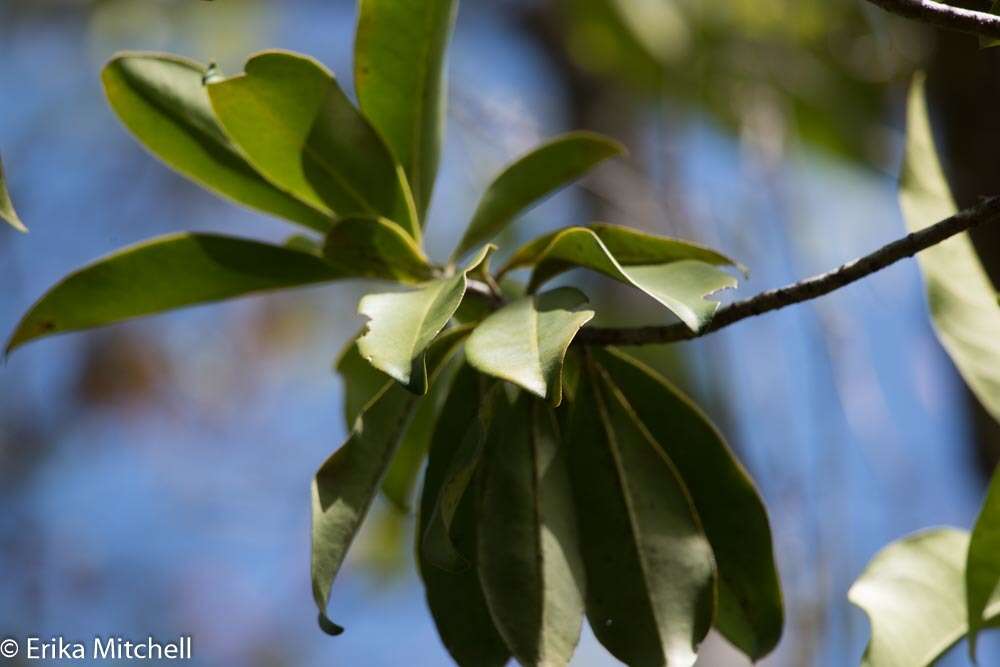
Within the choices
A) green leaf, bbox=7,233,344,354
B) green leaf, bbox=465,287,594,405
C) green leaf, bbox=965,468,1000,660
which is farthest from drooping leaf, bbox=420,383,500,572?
green leaf, bbox=965,468,1000,660

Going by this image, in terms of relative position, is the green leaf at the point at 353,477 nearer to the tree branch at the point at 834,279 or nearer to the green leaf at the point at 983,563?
the tree branch at the point at 834,279

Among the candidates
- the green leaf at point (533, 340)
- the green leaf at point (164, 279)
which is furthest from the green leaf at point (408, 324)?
the green leaf at point (164, 279)

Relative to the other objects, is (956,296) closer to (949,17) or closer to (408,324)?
(949,17)

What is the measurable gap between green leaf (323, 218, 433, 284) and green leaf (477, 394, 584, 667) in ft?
0.45

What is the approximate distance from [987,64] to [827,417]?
602 mm

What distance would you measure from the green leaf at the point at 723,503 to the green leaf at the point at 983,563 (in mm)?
142

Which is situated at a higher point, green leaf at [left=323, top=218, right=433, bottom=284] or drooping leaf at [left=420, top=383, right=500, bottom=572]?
green leaf at [left=323, top=218, right=433, bottom=284]

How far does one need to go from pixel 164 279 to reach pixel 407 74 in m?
0.24

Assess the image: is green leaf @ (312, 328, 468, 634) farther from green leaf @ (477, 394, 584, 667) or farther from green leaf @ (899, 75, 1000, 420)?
green leaf @ (899, 75, 1000, 420)

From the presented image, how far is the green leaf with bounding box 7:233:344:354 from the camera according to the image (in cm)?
78

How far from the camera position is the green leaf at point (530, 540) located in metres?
0.68

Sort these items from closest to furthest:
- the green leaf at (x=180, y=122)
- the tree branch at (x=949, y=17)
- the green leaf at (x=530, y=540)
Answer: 1. the tree branch at (x=949, y=17)
2. the green leaf at (x=530, y=540)
3. the green leaf at (x=180, y=122)

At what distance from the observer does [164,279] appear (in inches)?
31.8

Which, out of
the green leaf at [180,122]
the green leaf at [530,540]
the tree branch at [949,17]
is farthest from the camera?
the green leaf at [180,122]
